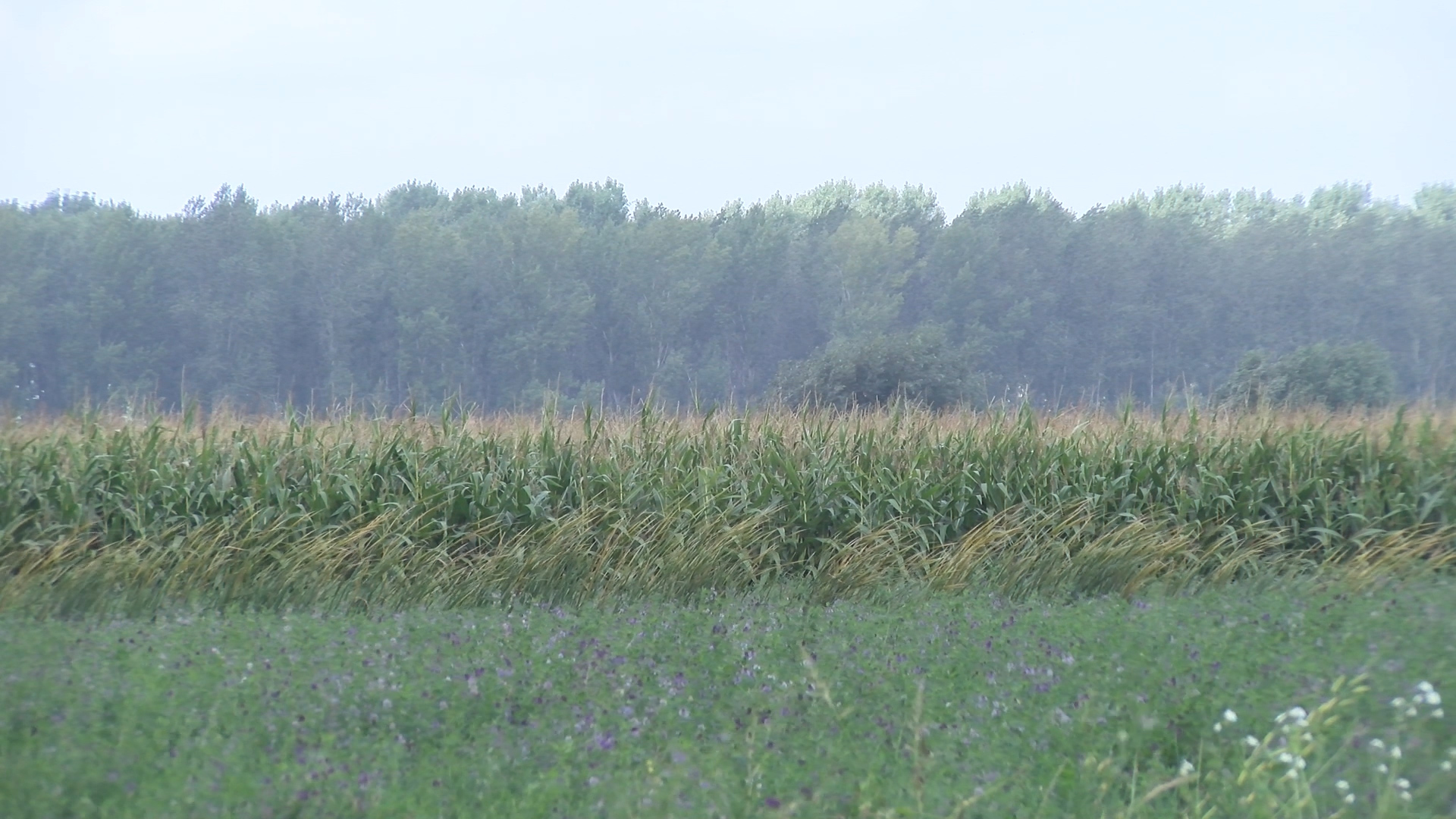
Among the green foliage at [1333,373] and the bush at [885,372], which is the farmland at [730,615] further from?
the bush at [885,372]

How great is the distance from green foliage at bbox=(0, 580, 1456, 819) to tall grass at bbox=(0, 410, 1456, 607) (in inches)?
83.9

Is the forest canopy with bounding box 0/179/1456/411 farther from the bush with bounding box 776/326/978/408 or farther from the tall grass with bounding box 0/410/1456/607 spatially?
the tall grass with bounding box 0/410/1456/607

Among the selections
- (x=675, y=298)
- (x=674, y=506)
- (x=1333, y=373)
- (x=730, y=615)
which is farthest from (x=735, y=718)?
(x=675, y=298)

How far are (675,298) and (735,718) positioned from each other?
39.2 m

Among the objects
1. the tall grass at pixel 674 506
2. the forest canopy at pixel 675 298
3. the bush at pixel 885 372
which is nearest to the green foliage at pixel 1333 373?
the bush at pixel 885 372

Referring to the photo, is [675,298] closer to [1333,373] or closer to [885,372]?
[885,372]

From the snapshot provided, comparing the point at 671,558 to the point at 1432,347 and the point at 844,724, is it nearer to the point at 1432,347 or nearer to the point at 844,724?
the point at 844,724

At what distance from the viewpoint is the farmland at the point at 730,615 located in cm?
376

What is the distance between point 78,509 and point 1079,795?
7089mm

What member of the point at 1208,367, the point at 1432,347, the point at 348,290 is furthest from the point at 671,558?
the point at 1432,347

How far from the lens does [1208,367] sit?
45.7 meters

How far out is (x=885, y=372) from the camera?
32219mm

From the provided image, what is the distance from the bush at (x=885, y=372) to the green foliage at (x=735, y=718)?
25.5 m

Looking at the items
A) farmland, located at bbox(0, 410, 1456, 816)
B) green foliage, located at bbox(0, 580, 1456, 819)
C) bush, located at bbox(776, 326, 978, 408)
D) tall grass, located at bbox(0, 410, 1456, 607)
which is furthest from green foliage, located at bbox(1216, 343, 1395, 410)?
green foliage, located at bbox(0, 580, 1456, 819)
